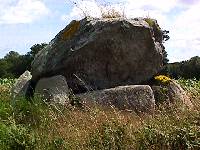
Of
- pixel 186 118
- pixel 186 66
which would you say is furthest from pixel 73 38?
pixel 186 66

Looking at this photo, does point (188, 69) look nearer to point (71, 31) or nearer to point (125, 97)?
point (71, 31)

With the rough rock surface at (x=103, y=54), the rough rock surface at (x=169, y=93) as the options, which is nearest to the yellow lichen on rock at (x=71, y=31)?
the rough rock surface at (x=103, y=54)

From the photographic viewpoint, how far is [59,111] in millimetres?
10602

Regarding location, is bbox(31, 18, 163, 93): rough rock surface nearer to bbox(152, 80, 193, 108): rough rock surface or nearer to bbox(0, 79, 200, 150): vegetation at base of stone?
bbox(152, 80, 193, 108): rough rock surface

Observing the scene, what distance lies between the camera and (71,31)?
1356 centimetres

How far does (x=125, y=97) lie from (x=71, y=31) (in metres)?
2.77

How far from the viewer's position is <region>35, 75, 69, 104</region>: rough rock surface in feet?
39.8

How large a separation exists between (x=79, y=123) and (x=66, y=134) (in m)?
1.13

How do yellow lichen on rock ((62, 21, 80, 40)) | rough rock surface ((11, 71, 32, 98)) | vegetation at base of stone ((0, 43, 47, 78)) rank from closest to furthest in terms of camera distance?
yellow lichen on rock ((62, 21, 80, 40)) → rough rock surface ((11, 71, 32, 98)) → vegetation at base of stone ((0, 43, 47, 78))

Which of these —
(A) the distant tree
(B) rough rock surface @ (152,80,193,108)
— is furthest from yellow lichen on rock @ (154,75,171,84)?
(A) the distant tree

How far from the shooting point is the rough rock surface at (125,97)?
38.3ft

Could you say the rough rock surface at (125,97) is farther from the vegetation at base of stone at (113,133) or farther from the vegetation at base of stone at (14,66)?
the vegetation at base of stone at (14,66)

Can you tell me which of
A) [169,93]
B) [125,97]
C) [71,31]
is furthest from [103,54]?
[169,93]

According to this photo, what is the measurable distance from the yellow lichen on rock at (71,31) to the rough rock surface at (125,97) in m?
2.01
